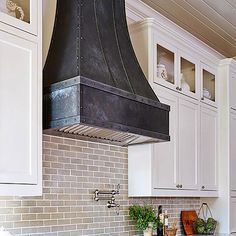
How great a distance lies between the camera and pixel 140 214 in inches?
130

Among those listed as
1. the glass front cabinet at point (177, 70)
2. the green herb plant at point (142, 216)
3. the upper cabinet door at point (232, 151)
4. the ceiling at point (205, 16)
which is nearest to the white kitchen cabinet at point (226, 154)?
the upper cabinet door at point (232, 151)

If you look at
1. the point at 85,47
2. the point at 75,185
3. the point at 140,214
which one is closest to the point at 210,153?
the point at 140,214

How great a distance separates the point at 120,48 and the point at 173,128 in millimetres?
1024

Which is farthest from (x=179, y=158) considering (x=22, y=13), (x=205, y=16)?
(x=22, y=13)

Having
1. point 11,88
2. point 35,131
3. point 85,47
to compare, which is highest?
point 85,47

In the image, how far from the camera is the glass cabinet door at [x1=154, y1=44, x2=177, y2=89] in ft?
11.2

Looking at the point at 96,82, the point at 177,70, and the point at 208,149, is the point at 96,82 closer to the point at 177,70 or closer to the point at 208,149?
the point at 177,70

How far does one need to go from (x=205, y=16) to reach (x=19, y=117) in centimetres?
240

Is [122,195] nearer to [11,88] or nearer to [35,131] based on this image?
[35,131]

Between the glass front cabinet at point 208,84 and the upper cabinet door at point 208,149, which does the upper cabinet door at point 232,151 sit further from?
the glass front cabinet at point 208,84

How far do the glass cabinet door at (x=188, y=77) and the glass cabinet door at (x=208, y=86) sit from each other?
0.15 meters

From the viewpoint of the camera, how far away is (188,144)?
3.70 metres

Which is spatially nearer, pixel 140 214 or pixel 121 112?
pixel 121 112

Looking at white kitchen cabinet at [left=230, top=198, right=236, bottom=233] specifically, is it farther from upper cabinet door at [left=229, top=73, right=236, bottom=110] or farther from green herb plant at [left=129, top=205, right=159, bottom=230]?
green herb plant at [left=129, top=205, right=159, bottom=230]
